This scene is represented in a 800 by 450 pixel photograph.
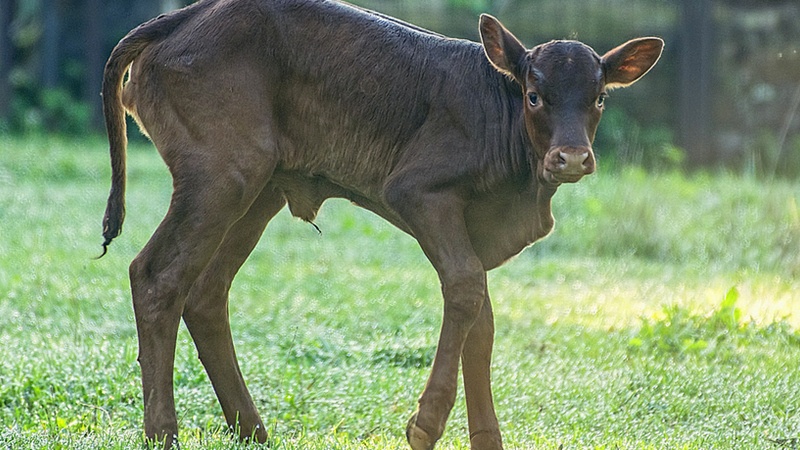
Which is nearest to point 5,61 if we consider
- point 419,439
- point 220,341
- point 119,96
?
point 119,96

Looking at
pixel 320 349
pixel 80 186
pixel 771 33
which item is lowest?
pixel 80 186

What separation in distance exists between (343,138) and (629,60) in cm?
126

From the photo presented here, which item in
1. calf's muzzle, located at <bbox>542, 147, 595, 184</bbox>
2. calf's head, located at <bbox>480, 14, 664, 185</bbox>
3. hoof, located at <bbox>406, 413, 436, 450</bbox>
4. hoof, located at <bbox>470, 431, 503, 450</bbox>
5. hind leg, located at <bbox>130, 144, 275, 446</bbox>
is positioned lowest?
hoof, located at <bbox>470, 431, 503, 450</bbox>

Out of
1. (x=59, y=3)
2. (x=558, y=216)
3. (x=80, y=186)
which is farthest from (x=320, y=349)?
(x=59, y=3)

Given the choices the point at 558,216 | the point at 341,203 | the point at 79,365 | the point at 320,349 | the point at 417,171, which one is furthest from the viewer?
the point at 341,203

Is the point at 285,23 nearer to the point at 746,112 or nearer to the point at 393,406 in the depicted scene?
the point at 393,406

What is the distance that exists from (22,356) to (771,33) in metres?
11.8

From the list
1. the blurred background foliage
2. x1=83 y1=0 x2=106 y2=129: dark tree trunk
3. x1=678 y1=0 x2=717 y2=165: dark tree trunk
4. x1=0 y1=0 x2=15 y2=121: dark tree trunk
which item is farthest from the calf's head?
x1=0 y1=0 x2=15 y2=121: dark tree trunk

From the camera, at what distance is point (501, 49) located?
516 cm

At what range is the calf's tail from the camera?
546cm

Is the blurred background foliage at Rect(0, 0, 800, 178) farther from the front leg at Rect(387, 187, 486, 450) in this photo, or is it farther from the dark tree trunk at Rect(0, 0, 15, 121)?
the front leg at Rect(387, 187, 486, 450)

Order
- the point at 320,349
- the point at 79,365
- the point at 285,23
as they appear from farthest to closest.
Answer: the point at 320,349 → the point at 79,365 → the point at 285,23

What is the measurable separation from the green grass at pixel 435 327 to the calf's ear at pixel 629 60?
5.39ft

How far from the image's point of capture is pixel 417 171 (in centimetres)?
511
